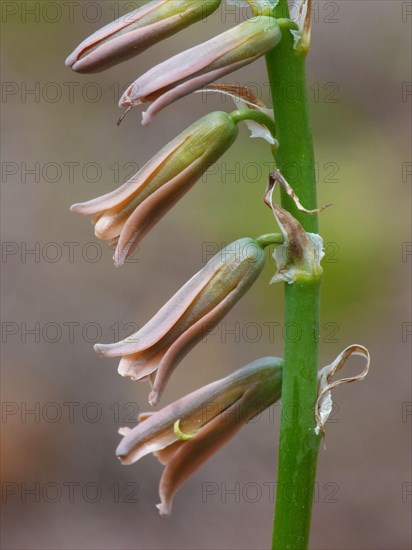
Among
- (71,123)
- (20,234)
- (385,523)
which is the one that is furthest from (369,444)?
(71,123)

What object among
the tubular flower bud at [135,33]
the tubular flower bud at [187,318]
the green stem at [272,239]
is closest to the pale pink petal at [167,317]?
the tubular flower bud at [187,318]

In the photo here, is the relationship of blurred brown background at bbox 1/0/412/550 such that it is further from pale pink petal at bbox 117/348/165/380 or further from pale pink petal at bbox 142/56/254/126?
pale pink petal at bbox 142/56/254/126

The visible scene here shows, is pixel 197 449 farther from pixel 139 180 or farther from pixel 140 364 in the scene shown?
pixel 139 180

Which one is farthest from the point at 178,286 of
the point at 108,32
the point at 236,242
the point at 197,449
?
the point at 108,32

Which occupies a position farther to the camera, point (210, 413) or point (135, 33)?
point (210, 413)

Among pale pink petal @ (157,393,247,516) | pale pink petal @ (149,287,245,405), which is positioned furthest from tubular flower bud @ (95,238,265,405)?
pale pink petal @ (157,393,247,516)

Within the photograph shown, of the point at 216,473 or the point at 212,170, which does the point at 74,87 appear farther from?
the point at 216,473

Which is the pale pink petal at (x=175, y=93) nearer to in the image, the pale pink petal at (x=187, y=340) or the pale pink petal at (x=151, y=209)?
the pale pink petal at (x=151, y=209)
